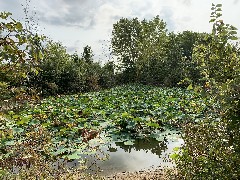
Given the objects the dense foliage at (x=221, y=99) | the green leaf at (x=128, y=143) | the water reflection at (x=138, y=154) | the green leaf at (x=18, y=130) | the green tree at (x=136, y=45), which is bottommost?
the water reflection at (x=138, y=154)

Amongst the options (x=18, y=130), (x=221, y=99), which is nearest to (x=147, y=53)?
(x=18, y=130)

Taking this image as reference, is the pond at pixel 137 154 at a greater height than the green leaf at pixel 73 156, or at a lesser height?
lesser

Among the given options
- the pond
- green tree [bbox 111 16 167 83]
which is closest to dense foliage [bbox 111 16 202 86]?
green tree [bbox 111 16 167 83]

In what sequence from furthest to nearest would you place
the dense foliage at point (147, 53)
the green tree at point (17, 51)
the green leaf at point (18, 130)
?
the dense foliage at point (147, 53) → the green leaf at point (18, 130) → the green tree at point (17, 51)

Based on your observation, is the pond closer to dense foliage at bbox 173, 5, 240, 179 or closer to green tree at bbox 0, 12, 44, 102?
dense foliage at bbox 173, 5, 240, 179

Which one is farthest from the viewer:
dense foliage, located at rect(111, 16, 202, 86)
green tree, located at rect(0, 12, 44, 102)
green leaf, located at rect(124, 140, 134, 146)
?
dense foliage, located at rect(111, 16, 202, 86)

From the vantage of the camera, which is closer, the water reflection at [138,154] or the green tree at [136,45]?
the water reflection at [138,154]

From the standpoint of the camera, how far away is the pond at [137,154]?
8180 mm

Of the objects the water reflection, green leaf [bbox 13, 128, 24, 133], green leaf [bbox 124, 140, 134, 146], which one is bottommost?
the water reflection

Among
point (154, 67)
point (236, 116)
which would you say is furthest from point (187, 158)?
point (154, 67)

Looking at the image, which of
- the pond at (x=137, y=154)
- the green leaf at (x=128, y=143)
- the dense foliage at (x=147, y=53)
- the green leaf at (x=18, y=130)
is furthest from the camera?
the dense foliage at (x=147, y=53)

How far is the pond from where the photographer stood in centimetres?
818

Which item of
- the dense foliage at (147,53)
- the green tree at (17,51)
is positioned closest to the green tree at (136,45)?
the dense foliage at (147,53)

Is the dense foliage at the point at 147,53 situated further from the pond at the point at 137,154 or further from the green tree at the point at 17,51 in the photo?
the green tree at the point at 17,51
